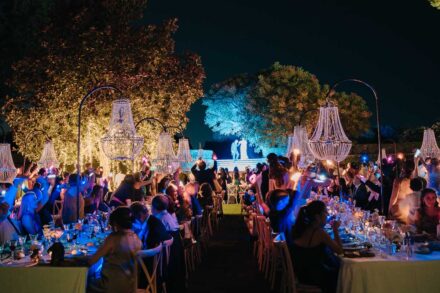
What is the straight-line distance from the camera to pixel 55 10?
51.2 ft

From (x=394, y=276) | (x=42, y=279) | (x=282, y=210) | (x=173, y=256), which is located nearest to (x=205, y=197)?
(x=282, y=210)

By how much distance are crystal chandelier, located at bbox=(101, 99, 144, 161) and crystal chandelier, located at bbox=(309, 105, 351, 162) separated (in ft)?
8.07

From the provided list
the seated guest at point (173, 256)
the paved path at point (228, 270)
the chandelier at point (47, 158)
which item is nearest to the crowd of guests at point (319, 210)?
the paved path at point (228, 270)

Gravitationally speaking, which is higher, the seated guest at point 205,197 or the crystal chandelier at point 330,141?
the crystal chandelier at point 330,141

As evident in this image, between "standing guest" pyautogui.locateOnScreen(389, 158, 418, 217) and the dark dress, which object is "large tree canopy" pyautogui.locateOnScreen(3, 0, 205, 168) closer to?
"standing guest" pyautogui.locateOnScreen(389, 158, 418, 217)

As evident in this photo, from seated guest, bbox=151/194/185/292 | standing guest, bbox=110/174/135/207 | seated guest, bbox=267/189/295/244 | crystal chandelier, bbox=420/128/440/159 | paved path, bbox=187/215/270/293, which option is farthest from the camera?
crystal chandelier, bbox=420/128/440/159

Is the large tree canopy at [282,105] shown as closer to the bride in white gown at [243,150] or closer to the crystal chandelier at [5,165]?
the bride in white gown at [243,150]

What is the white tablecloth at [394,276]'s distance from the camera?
4656 millimetres

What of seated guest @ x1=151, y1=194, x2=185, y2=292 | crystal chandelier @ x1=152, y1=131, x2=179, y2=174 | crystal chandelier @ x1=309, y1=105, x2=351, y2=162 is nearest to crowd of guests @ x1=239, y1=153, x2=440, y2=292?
crystal chandelier @ x1=309, y1=105, x2=351, y2=162

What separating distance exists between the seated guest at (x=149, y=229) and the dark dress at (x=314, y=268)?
142 cm

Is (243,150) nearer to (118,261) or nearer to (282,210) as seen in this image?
(282,210)

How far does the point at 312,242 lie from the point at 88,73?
36.7 feet

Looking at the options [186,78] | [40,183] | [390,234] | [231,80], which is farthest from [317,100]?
[390,234]

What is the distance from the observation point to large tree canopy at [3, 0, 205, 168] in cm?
1473
